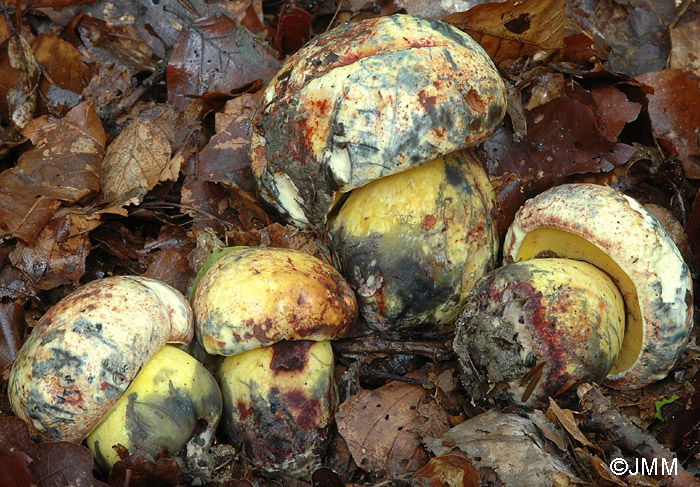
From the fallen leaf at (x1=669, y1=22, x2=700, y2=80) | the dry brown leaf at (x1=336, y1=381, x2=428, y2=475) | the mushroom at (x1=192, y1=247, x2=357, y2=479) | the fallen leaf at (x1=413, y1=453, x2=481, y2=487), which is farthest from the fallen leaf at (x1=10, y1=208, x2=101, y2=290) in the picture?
the fallen leaf at (x1=669, y1=22, x2=700, y2=80)

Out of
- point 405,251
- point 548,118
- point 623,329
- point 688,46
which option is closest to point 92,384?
point 405,251

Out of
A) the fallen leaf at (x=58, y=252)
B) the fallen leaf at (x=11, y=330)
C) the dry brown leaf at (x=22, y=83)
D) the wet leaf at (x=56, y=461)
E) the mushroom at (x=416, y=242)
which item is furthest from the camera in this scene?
the dry brown leaf at (x=22, y=83)

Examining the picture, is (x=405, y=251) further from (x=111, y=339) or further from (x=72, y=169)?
(x=72, y=169)

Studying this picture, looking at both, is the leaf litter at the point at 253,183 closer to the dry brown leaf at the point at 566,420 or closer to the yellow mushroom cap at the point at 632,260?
the dry brown leaf at the point at 566,420

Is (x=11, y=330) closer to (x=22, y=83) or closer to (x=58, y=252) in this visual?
(x=58, y=252)

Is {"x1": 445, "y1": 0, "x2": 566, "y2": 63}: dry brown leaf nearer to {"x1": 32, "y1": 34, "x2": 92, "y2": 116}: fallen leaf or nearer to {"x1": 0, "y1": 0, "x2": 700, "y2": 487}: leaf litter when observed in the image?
{"x1": 0, "y1": 0, "x2": 700, "y2": 487}: leaf litter

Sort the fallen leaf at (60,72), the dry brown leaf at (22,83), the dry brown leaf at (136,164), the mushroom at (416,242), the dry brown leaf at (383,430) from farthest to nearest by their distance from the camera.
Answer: the fallen leaf at (60,72) → the dry brown leaf at (22,83) → the dry brown leaf at (136,164) → the mushroom at (416,242) → the dry brown leaf at (383,430)

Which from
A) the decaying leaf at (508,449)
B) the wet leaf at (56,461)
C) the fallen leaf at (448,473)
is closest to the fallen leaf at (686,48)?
the decaying leaf at (508,449)
